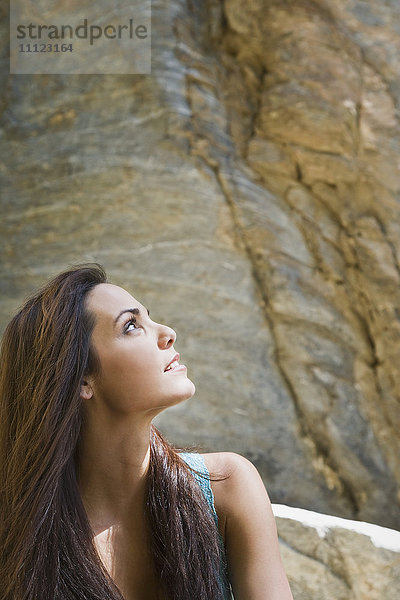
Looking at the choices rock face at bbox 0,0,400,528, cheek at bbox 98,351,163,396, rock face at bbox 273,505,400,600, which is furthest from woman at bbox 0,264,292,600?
rock face at bbox 0,0,400,528

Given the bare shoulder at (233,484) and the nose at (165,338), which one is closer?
the nose at (165,338)

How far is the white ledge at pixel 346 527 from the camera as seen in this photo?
251 centimetres

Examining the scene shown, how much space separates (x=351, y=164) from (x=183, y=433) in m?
1.62

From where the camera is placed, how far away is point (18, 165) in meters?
4.26

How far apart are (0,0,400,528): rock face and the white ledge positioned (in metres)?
0.98

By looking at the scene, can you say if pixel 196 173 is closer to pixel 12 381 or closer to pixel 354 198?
pixel 354 198

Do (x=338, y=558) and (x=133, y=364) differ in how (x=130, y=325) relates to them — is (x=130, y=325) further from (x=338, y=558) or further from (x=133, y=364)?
(x=338, y=558)

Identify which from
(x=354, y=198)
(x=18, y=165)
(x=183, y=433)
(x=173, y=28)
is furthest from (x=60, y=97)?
(x=183, y=433)

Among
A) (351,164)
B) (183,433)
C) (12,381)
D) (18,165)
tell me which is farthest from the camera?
(18,165)

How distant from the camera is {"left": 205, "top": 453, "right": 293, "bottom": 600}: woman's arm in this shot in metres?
2.06

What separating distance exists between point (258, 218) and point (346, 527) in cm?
187

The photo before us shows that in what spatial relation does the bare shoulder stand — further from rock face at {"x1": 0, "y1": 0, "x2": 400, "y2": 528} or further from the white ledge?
rock face at {"x1": 0, "y1": 0, "x2": 400, "y2": 528}

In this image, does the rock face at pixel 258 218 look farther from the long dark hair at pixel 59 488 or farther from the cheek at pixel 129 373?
the cheek at pixel 129 373

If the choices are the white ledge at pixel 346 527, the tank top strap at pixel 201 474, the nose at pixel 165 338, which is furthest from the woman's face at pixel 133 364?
the white ledge at pixel 346 527
